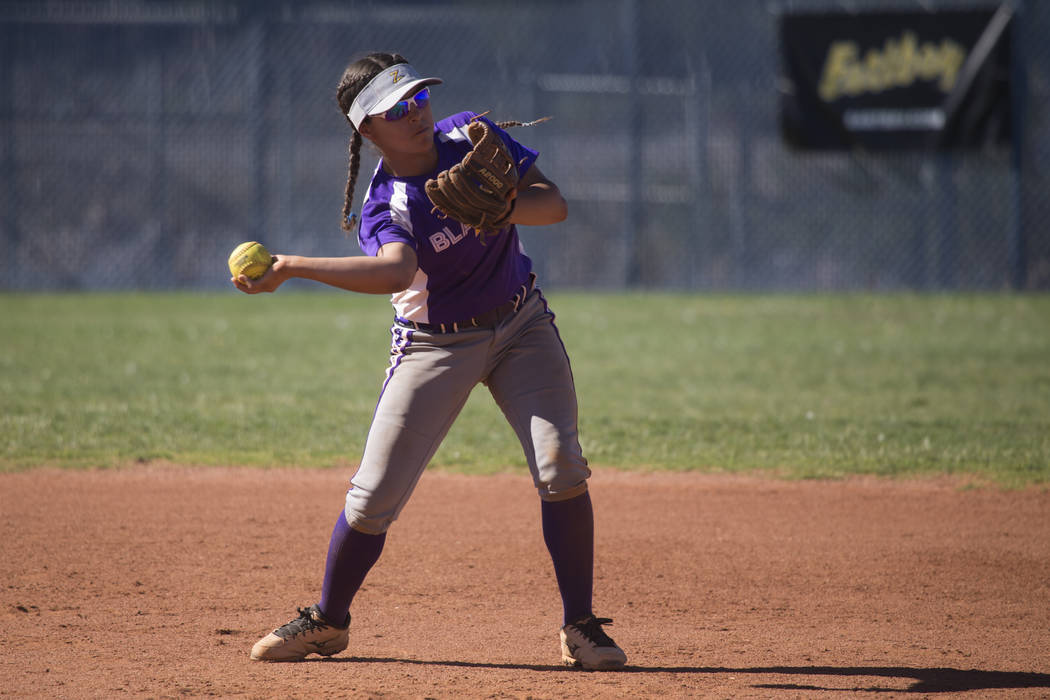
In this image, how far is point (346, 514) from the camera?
12.8 ft

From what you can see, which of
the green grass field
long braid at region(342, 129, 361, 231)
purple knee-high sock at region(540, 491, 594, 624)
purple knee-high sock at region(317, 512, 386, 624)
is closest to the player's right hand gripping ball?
long braid at region(342, 129, 361, 231)

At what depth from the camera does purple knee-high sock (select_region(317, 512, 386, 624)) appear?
12.9ft

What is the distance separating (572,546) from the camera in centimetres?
399

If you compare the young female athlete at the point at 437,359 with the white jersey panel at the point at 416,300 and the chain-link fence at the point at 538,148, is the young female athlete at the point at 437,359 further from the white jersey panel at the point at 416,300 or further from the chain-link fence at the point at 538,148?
the chain-link fence at the point at 538,148

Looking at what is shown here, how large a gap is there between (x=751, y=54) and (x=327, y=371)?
8.49m

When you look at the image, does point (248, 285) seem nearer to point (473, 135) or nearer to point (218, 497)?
point (473, 135)

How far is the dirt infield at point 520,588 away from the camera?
3830 millimetres

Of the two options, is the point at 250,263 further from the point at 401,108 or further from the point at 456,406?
the point at 456,406

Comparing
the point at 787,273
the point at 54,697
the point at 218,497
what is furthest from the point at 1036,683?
the point at 787,273

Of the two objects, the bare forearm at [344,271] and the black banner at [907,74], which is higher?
the black banner at [907,74]

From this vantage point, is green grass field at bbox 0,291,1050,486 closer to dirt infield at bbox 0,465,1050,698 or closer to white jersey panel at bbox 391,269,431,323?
dirt infield at bbox 0,465,1050,698

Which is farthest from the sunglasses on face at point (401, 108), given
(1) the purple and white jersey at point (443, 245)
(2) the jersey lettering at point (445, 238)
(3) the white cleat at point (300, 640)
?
(3) the white cleat at point (300, 640)

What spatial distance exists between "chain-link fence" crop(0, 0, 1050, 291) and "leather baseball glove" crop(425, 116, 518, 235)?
12210mm

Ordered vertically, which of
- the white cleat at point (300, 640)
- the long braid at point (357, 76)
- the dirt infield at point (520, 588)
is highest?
the long braid at point (357, 76)
